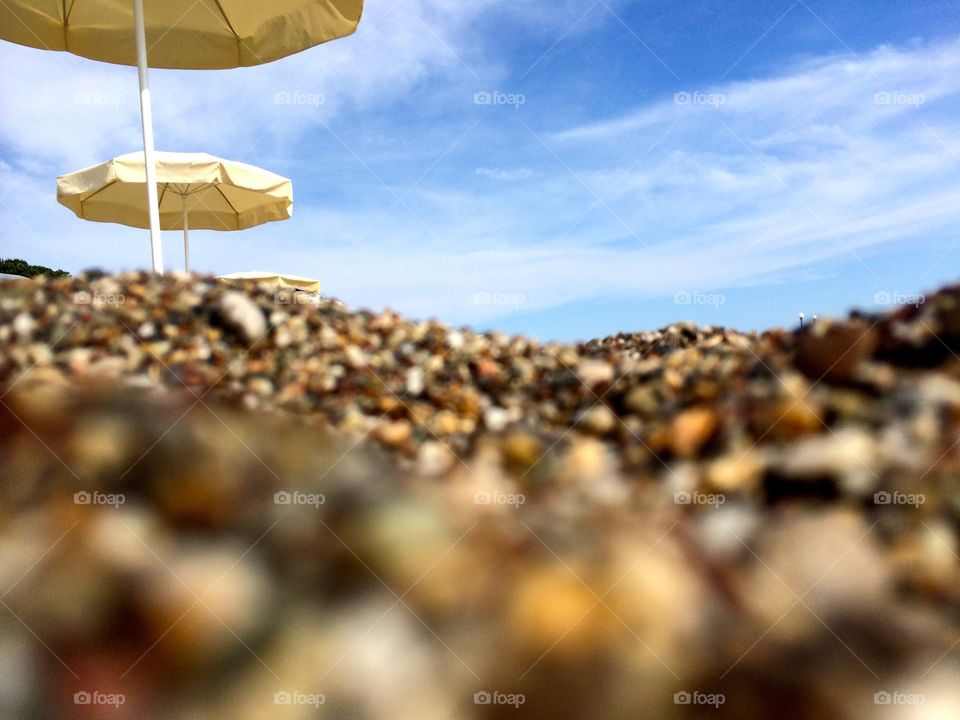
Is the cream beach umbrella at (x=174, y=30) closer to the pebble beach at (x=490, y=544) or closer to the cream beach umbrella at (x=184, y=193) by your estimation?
the cream beach umbrella at (x=184, y=193)

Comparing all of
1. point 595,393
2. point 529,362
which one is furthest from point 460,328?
point 595,393

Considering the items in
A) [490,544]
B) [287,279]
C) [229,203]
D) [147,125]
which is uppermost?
[229,203]

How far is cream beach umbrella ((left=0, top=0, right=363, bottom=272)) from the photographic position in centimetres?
478

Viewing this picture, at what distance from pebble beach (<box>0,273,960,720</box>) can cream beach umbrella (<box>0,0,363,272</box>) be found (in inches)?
143

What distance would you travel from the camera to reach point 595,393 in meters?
2.04

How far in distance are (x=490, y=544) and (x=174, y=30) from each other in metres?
5.29

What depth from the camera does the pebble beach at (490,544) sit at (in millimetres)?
1186

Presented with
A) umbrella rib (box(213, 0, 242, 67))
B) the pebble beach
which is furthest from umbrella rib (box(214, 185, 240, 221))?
the pebble beach

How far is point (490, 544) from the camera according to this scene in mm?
1371

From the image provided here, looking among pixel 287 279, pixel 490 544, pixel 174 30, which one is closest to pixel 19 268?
pixel 287 279

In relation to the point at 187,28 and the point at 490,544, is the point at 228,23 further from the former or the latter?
the point at 490,544

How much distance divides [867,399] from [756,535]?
0.57m

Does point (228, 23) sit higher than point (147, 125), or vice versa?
point (228, 23)

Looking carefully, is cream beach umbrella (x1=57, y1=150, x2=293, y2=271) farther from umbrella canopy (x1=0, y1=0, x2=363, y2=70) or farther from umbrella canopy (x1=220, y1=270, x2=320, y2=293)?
umbrella canopy (x1=220, y1=270, x2=320, y2=293)
